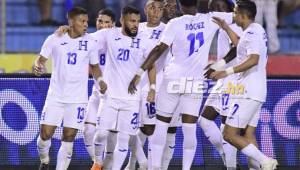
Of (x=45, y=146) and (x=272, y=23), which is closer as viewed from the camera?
(x=45, y=146)

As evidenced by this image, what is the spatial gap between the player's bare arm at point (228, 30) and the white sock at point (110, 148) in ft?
6.70

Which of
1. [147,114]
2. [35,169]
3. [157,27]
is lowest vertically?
[35,169]

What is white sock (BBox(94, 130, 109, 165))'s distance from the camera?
567 inches

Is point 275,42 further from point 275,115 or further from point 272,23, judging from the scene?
point 275,115

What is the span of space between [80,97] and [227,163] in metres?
2.26

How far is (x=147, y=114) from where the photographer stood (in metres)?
14.8

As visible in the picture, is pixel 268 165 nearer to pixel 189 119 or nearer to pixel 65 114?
pixel 189 119

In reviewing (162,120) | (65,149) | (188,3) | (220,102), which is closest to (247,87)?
(220,102)

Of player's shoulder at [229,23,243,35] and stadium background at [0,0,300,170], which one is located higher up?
player's shoulder at [229,23,243,35]

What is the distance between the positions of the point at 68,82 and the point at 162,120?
137 centimetres

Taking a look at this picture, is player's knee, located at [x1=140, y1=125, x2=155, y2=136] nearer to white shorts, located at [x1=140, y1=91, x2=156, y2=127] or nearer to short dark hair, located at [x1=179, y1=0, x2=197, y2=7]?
white shorts, located at [x1=140, y1=91, x2=156, y2=127]

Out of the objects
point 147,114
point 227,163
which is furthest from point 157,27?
point 227,163

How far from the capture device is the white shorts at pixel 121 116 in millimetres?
14031

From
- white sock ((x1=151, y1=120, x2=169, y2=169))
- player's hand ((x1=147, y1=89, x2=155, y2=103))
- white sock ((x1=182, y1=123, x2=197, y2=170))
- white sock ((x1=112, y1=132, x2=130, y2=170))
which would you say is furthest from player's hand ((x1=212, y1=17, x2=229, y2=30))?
white sock ((x1=112, y1=132, x2=130, y2=170))
